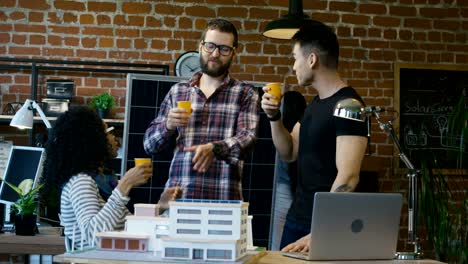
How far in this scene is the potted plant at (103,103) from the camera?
561 cm

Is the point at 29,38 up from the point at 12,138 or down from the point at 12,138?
up

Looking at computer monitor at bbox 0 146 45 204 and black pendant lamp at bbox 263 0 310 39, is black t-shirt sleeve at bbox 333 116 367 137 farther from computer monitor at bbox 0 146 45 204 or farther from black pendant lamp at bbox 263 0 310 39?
computer monitor at bbox 0 146 45 204

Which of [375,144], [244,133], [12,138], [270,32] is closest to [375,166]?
[375,144]

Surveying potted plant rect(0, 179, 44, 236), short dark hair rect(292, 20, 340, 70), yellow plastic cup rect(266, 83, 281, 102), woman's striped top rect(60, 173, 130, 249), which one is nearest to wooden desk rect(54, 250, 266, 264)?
woman's striped top rect(60, 173, 130, 249)

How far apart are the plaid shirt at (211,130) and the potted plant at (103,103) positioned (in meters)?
2.52

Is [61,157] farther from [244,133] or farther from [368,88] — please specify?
[368,88]

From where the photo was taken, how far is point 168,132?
295 centimetres

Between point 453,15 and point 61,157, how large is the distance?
4166 mm

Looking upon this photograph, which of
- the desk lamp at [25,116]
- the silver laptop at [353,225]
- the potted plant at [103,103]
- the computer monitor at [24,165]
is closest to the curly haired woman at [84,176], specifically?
the silver laptop at [353,225]

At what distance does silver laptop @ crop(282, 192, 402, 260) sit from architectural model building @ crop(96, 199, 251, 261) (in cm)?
22

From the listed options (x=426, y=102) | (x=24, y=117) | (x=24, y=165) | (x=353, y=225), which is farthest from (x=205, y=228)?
(x=426, y=102)

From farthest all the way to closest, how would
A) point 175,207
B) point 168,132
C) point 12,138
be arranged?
point 12,138
point 168,132
point 175,207

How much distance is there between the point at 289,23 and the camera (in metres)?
4.80

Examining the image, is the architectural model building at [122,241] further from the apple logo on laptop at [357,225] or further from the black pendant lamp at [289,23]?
the black pendant lamp at [289,23]
